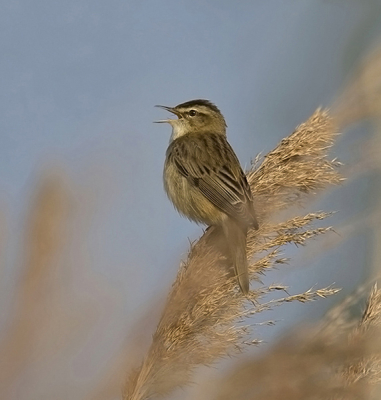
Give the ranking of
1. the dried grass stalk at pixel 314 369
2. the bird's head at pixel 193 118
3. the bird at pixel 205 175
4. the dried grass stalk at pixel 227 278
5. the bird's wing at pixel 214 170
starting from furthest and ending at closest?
the bird's head at pixel 193 118 < the bird's wing at pixel 214 170 < the bird at pixel 205 175 < the dried grass stalk at pixel 227 278 < the dried grass stalk at pixel 314 369

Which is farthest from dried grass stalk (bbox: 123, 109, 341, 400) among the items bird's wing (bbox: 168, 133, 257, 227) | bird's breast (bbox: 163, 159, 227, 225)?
bird's breast (bbox: 163, 159, 227, 225)

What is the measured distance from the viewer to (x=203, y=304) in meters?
2.34

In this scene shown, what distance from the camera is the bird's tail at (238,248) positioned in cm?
259

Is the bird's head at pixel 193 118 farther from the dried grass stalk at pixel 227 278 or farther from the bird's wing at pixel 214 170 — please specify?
the dried grass stalk at pixel 227 278

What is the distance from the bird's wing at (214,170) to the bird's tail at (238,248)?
7 centimetres

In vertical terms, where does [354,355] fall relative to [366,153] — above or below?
below

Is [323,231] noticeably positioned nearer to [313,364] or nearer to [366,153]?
[366,153]

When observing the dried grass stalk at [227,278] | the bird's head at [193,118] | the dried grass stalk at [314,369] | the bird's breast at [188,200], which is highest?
the bird's head at [193,118]

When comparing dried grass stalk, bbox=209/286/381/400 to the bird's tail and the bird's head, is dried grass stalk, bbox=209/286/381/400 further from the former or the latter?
the bird's head

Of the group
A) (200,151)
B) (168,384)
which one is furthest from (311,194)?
(200,151)

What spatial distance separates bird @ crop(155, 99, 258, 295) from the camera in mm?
4035

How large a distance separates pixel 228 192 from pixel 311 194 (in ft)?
4.60

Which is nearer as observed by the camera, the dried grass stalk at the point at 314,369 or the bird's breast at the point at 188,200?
the dried grass stalk at the point at 314,369

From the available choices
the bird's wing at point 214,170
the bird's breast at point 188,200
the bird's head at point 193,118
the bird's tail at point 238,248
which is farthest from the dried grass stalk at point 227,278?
the bird's head at point 193,118
